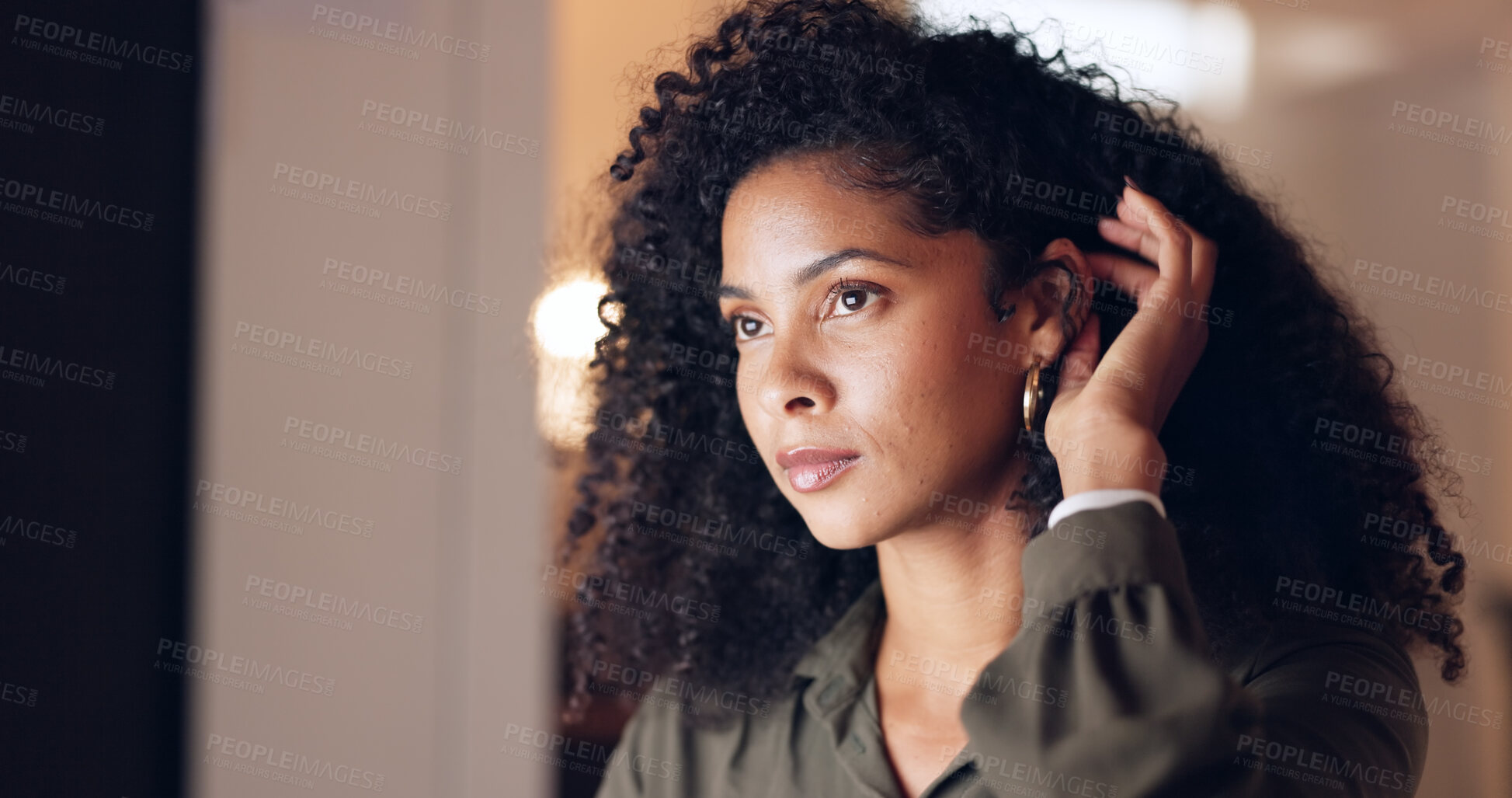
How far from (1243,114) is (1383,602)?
1.50m

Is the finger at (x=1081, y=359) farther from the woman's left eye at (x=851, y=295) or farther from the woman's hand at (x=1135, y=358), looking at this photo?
the woman's left eye at (x=851, y=295)

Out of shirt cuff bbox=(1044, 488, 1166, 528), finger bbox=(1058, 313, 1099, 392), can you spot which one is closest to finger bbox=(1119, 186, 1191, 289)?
finger bbox=(1058, 313, 1099, 392)

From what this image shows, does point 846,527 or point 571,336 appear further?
point 571,336

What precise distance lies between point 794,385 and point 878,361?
10 cm

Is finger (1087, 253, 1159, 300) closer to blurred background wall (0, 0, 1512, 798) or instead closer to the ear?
the ear

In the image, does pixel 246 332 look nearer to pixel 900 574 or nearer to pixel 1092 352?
pixel 900 574

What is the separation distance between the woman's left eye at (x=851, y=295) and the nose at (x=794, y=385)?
0.06 metres

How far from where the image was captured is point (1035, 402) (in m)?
1.10

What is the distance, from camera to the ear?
3.68 feet

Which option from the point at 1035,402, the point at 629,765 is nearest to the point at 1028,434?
the point at 1035,402

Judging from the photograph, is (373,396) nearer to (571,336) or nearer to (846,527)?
(571,336)

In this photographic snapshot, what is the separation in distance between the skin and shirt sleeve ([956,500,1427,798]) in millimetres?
130

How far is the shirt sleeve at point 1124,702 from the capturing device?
34.3 inches

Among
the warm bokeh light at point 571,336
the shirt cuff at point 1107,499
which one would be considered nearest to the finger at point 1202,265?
the shirt cuff at point 1107,499
